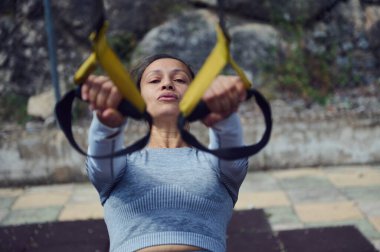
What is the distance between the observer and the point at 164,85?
170cm

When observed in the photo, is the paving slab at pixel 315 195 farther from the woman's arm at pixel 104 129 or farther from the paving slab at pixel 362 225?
the woman's arm at pixel 104 129

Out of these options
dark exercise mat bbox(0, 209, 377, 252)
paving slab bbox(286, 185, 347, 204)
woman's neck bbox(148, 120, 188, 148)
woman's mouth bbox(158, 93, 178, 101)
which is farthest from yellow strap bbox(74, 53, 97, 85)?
paving slab bbox(286, 185, 347, 204)

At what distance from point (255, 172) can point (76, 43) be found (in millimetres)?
2594

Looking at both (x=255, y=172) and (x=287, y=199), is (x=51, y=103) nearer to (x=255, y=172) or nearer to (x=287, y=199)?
(x=255, y=172)

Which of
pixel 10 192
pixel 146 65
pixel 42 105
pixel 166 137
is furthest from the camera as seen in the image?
pixel 42 105

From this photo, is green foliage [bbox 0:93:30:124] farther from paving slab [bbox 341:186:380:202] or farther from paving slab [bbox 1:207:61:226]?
paving slab [bbox 341:186:380:202]

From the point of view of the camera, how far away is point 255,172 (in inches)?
180

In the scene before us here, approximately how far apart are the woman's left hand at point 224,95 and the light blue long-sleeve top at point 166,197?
0.87ft

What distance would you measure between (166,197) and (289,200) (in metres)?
2.50

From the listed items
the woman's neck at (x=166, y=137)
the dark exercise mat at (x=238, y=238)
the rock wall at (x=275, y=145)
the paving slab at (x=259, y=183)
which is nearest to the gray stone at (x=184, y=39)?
the rock wall at (x=275, y=145)

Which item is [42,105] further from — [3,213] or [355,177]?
[355,177]

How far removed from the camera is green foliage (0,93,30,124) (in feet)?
17.0

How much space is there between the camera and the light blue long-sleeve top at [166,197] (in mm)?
1514

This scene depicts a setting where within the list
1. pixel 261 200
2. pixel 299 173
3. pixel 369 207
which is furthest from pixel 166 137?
pixel 299 173
